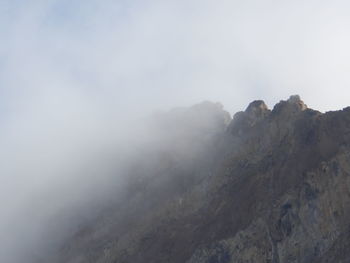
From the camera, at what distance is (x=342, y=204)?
4156 inches

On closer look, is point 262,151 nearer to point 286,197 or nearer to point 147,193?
point 286,197

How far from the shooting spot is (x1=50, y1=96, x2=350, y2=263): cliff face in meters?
106

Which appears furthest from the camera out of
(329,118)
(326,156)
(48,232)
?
(48,232)

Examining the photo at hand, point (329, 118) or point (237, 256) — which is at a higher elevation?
point (329, 118)

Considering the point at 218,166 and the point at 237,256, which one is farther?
the point at 218,166

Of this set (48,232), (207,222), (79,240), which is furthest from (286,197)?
(48,232)

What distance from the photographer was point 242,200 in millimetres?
119625

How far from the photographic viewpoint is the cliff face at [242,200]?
349ft

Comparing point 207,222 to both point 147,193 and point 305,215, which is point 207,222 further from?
point 147,193

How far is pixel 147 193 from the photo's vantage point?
150375 mm

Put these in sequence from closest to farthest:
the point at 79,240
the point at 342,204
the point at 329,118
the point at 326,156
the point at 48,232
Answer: the point at 342,204
the point at 326,156
the point at 329,118
the point at 79,240
the point at 48,232

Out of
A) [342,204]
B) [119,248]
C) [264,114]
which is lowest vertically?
[342,204]

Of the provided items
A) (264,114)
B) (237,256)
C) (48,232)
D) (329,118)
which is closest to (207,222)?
(237,256)

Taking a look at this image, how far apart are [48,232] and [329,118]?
65.6 metres
